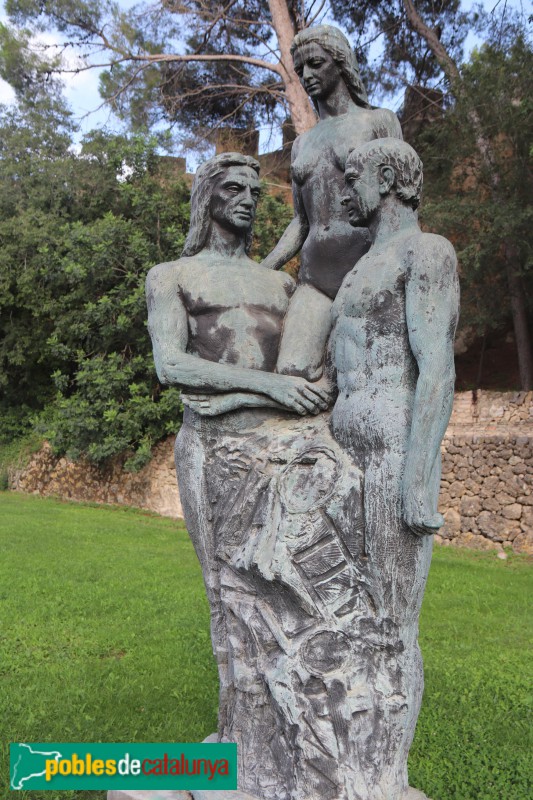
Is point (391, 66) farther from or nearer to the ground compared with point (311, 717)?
farther from the ground

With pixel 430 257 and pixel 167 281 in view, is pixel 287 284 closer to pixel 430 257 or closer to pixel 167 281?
pixel 167 281

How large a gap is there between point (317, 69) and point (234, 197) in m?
0.58

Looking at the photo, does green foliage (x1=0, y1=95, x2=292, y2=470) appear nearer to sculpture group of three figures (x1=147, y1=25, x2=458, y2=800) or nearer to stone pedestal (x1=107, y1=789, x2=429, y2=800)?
sculpture group of three figures (x1=147, y1=25, x2=458, y2=800)

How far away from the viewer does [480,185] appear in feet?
46.7

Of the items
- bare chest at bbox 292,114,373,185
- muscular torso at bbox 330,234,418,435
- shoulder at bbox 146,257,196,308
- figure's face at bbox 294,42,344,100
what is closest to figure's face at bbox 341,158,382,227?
muscular torso at bbox 330,234,418,435

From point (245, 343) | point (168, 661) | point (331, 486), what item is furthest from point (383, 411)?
point (168, 661)

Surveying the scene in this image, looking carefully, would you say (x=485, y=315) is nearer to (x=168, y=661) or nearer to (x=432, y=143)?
(x=432, y=143)

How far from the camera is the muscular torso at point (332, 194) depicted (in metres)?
2.84

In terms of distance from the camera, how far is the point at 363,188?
8.29ft

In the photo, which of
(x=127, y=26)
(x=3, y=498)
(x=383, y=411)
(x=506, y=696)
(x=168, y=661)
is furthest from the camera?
(x=3, y=498)

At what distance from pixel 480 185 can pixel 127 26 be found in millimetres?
6933

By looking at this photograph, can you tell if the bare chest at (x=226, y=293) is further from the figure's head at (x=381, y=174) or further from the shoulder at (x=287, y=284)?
the figure's head at (x=381, y=174)

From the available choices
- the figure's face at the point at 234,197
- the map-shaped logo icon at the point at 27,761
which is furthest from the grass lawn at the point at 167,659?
the figure's face at the point at 234,197

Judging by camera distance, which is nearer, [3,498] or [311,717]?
[311,717]
